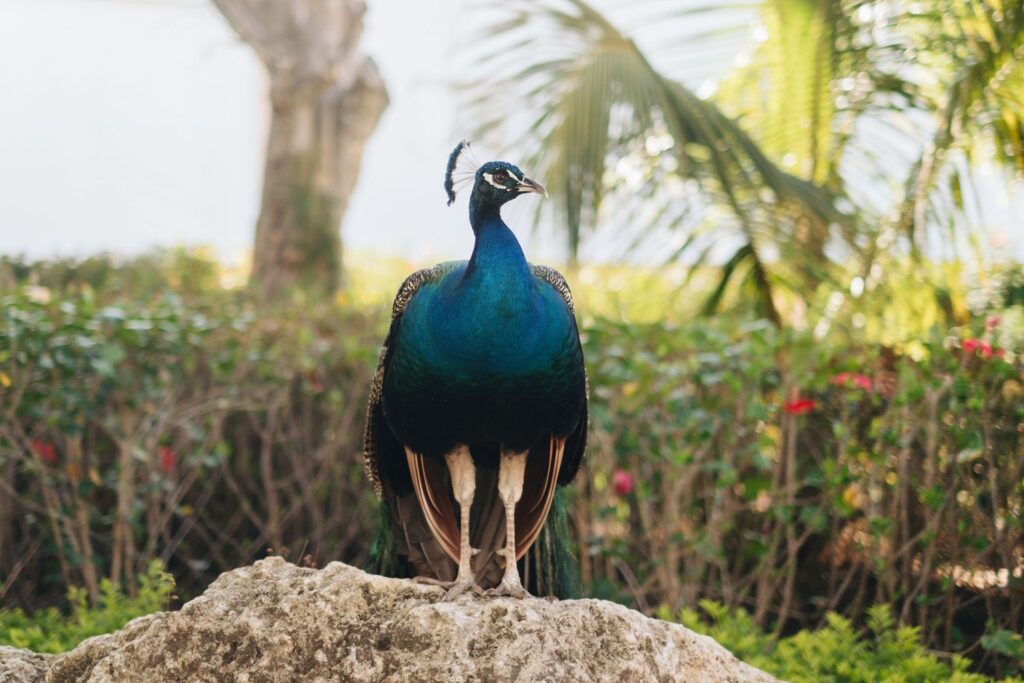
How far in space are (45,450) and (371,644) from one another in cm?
224

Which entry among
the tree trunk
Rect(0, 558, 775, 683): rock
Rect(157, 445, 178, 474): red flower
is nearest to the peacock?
Rect(0, 558, 775, 683): rock

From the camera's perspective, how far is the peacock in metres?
3.00

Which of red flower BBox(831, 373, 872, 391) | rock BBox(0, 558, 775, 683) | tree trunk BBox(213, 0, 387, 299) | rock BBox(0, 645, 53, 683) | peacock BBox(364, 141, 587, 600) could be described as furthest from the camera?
tree trunk BBox(213, 0, 387, 299)

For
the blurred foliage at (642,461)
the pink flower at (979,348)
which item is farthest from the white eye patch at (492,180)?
the pink flower at (979,348)

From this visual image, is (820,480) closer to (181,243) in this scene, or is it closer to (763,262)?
(763,262)

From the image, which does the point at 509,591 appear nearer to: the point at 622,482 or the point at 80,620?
the point at 622,482

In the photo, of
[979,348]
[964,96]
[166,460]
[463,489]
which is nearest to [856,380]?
[979,348]

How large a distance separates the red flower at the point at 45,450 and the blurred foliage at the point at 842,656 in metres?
2.55

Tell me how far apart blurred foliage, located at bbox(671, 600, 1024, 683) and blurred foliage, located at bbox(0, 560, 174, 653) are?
1.86m

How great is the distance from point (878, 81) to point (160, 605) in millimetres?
4928

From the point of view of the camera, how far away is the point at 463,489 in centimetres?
335

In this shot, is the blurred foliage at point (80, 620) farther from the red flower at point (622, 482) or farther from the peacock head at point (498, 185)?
the red flower at point (622, 482)

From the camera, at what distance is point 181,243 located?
10117 millimetres

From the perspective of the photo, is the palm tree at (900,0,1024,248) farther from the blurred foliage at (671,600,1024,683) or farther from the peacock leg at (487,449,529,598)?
the peacock leg at (487,449,529,598)
